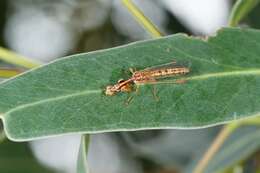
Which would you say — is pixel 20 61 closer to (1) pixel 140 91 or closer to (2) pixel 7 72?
(2) pixel 7 72

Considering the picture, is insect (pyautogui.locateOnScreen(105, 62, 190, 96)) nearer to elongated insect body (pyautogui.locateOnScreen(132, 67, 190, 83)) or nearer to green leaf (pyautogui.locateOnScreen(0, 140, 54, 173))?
elongated insect body (pyautogui.locateOnScreen(132, 67, 190, 83))

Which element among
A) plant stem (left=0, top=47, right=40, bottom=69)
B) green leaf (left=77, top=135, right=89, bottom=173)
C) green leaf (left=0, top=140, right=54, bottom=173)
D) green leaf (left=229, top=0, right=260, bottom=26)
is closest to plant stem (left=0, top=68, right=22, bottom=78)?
plant stem (left=0, top=47, right=40, bottom=69)

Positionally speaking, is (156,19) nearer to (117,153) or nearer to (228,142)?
(117,153)

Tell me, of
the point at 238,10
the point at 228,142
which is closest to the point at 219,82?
the point at 238,10

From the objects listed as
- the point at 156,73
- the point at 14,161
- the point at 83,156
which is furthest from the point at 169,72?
the point at 14,161

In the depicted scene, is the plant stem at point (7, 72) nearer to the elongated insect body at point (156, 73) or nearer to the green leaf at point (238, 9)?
the elongated insect body at point (156, 73)
